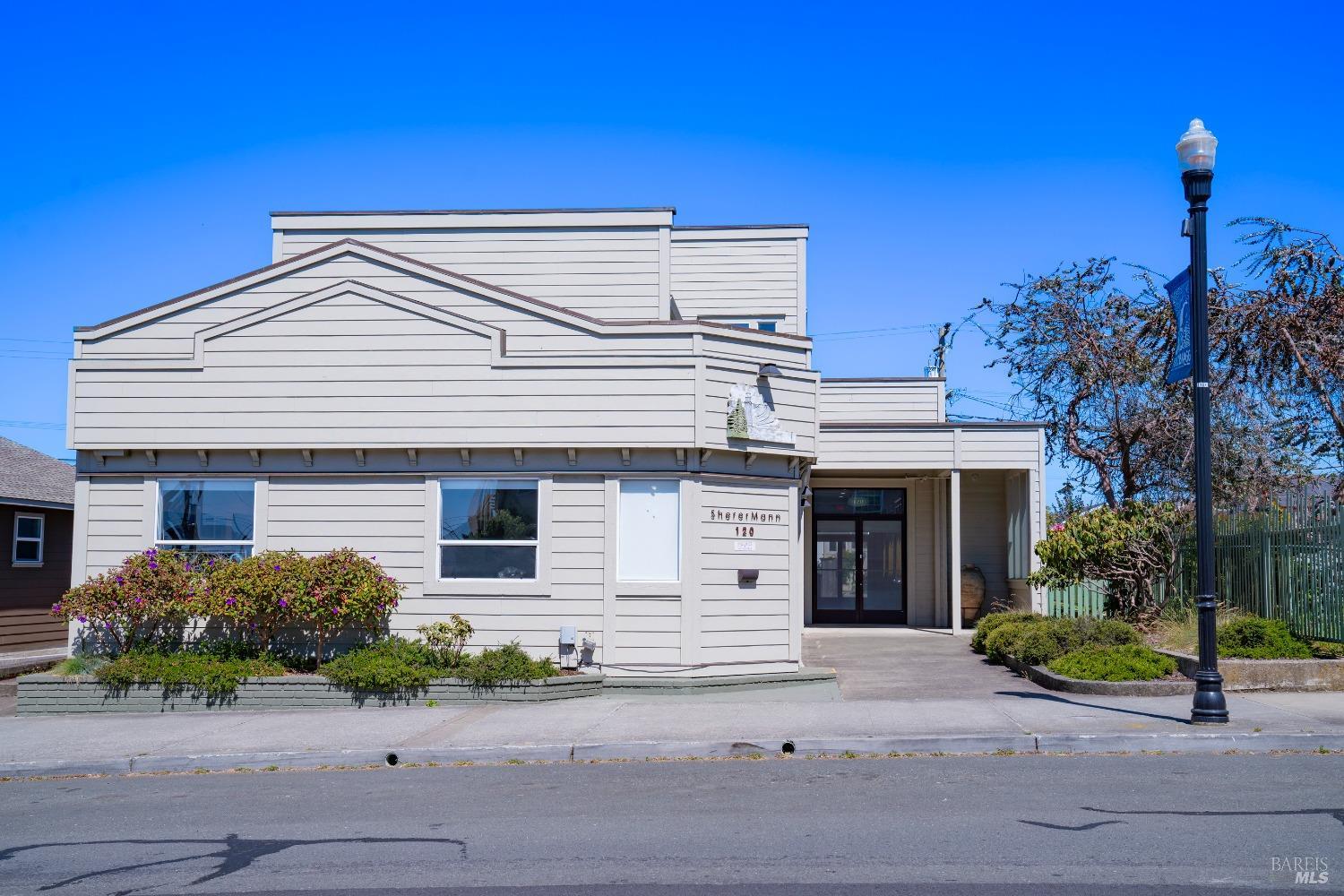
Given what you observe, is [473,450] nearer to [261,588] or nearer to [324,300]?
[324,300]

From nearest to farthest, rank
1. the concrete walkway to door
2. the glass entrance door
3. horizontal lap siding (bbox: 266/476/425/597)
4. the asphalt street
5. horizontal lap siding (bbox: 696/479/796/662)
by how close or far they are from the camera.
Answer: the asphalt street → the concrete walkway to door → horizontal lap siding (bbox: 696/479/796/662) → horizontal lap siding (bbox: 266/476/425/597) → the glass entrance door

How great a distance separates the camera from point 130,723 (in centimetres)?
1335

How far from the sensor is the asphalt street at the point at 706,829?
22.0 feet

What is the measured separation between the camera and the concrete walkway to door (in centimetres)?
1427

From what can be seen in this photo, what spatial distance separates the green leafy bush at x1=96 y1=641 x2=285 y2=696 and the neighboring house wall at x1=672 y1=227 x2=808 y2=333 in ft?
34.2

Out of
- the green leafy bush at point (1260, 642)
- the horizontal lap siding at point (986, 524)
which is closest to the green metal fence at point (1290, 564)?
the green leafy bush at point (1260, 642)

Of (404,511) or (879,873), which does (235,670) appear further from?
(879,873)

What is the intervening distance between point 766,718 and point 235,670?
641 centimetres

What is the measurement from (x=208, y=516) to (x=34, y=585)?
10.7 metres

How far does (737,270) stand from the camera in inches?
861

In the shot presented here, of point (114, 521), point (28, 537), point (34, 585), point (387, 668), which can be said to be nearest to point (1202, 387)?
point (387, 668)

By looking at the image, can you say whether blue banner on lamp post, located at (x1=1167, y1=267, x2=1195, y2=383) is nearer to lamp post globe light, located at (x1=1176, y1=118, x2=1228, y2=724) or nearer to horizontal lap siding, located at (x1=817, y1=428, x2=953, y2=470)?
lamp post globe light, located at (x1=1176, y1=118, x2=1228, y2=724)

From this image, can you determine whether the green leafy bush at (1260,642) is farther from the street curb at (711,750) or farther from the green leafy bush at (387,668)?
the green leafy bush at (387,668)

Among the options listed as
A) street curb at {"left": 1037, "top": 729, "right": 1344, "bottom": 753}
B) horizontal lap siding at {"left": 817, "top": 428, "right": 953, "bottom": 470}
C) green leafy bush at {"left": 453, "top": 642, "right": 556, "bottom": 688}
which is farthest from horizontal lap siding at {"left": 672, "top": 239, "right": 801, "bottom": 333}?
street curb at {"left": 1037, "top": 729, "right": 1344, "bottom": 753}
